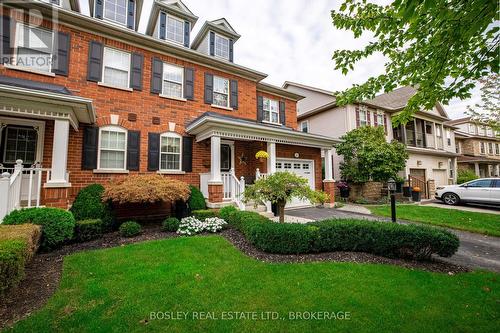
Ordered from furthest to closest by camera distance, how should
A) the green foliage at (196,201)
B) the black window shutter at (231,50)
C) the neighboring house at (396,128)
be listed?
the neighboring house at (396,128) < the black window shutter at (231,50) < the green foliage at (196,201)

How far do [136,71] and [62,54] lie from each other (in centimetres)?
231

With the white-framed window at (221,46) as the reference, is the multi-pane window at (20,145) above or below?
below

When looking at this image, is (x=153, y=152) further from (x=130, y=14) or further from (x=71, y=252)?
(x=130, y=14)

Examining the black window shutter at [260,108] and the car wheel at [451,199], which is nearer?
the black window shutter at [260,108]

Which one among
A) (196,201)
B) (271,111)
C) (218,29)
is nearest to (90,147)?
(196,201)

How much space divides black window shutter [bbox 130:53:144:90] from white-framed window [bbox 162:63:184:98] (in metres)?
0.95

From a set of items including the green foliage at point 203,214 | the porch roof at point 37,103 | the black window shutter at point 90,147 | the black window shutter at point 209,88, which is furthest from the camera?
the black window shutter at point 209,88

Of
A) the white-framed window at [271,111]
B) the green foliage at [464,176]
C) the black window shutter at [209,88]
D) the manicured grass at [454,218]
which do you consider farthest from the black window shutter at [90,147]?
the green foliage at [464,176]

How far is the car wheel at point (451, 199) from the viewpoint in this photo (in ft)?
41.3

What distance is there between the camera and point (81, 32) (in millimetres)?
8039

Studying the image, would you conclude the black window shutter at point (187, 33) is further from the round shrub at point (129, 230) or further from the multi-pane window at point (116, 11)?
the round shrub at point (129, 230)

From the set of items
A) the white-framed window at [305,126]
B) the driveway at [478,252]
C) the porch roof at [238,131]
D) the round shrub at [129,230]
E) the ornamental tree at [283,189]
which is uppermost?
the white-framed window at [305,126]

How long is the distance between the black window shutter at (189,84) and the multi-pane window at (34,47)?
4.60 meters

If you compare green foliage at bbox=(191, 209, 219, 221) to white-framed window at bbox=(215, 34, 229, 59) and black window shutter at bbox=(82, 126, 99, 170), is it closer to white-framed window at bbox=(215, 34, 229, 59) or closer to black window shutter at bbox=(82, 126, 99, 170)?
black window shutter at bbox=(82, 126, 99, 170)
